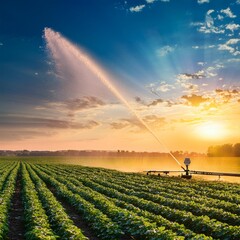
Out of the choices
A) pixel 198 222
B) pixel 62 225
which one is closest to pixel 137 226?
pixel 198 222

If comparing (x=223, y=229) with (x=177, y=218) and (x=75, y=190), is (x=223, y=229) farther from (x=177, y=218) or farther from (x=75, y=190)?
(x=75, y=190)

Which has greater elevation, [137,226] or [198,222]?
[198,222]

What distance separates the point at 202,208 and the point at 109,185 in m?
15.9

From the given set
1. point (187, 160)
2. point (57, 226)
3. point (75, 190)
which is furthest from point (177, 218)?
point (187, 160)

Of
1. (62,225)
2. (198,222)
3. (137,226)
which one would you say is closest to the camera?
(137,226)

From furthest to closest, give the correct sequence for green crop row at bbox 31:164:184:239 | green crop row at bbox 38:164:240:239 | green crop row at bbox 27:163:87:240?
green crop row at bbox 38:164:240:239
green crop row at bbox 27:163:87:240
green crop row at bbox 31:164:184:239

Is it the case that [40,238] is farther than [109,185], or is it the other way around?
[109,185]

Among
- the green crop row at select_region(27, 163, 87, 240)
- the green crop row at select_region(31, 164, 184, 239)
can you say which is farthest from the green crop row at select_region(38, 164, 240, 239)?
the green crop row at select_region(27, 163, 87, 240)

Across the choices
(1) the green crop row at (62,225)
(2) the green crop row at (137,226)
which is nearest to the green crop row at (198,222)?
(2) the green crop row at (137,226)

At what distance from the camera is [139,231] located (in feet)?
42.5

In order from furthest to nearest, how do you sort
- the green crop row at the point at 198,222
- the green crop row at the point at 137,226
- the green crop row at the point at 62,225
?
the green crop row at the point at 198,222 < the green crop row at the point at 62,225 < the green crop row at the point at 137,226

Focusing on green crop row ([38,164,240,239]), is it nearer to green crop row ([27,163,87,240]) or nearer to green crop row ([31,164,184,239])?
green crop row ([31,164,184,239])

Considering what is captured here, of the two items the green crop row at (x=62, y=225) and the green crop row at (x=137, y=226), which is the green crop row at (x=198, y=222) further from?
the green crop row at (x=62, y=225)

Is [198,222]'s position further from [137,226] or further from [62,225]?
[62,225]
